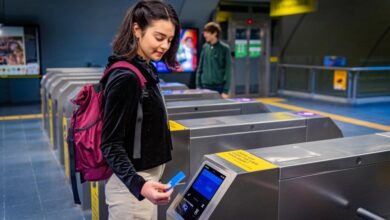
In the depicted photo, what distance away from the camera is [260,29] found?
959 centimetres

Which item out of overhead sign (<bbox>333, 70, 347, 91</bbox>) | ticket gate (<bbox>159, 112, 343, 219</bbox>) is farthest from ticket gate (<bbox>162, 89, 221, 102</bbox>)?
overhead sign (<bbox>333, 70, 347, 91</bbox>)

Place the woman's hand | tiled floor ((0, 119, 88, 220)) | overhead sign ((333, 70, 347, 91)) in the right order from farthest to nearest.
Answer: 1. overhead sign ((333, 70, 347, 91))
2. tiled floor ((0, 119, 88, 220))
3. the woman's hand

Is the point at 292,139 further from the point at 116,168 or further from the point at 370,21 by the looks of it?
the point at 370,21

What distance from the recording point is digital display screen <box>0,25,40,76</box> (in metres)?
7.37

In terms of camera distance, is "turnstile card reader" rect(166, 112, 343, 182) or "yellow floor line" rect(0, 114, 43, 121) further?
"yellow floor line" rect(0, 114, 43, 121)

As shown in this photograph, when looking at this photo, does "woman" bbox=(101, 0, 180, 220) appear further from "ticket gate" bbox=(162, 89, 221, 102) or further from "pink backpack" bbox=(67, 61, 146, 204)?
"ticket gate" bbox=(162, 89, 221, 102)

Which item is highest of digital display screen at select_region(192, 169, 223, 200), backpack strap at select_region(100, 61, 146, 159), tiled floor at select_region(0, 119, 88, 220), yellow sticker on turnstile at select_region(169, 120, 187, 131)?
backpack strap at select_region(100, 61, 146, 159)

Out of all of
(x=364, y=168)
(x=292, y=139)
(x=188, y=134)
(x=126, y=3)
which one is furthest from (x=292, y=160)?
(x=126, y=3)

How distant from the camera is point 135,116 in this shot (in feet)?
4.18

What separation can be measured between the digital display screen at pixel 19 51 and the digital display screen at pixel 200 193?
6.94 m

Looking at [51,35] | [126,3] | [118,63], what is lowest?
[118,63]

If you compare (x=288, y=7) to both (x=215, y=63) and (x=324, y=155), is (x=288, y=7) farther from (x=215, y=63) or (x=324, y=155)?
(x=324, y=155)

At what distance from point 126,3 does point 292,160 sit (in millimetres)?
6790

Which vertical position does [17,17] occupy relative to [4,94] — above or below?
above
